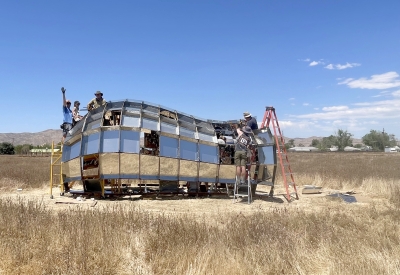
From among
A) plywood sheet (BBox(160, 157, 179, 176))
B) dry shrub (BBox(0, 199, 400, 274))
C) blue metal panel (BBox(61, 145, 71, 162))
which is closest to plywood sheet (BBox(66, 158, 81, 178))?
blue metal panel (BBox(61, 145, 71, 162))

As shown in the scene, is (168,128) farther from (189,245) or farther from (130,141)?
(189,245)

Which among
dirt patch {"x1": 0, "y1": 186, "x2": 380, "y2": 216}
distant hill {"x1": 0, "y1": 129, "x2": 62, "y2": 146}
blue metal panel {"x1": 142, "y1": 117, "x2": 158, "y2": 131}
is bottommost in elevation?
dirt patch {"x1": 0, "y1": 186, "x2": 380, "y2": 216}

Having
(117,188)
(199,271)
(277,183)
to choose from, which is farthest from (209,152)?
(199,271)

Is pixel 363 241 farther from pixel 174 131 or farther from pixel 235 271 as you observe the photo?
pixel 174 131

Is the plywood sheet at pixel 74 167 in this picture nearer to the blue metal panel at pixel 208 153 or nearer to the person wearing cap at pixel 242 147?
the blue metal panel at pixel 208 153

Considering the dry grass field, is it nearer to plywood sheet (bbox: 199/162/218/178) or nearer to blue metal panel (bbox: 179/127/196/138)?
plywood sheet (bbox: 199/162/218/178)

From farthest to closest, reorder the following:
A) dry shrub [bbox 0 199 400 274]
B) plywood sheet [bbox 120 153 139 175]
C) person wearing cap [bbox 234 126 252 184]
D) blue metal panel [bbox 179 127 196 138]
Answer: blue metal panel [bbox 179 127 196 138] < person wearing cap [bbox 234 126 252 184] < plywood sheet [bbox 120 153 139 175] < dry shrub [bbox 0 199 400 274]

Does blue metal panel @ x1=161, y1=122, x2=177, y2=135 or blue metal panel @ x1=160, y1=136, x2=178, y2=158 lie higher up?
blue metal panel @ x1=161, y1=122, x2=177, y2=135

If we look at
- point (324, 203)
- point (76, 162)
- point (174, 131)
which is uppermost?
point (174, 131)

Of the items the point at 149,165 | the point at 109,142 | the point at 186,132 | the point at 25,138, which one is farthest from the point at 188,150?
the point at 25,138

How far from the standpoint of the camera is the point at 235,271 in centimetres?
588

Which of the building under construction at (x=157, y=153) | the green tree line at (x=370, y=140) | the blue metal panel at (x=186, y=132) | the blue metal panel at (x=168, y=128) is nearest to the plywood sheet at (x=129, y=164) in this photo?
the building under construction at (x=157, y=153)

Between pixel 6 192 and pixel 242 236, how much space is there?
549 inches

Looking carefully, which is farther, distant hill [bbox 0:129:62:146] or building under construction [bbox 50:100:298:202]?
distant hill [bbox 0:129:62:146]
